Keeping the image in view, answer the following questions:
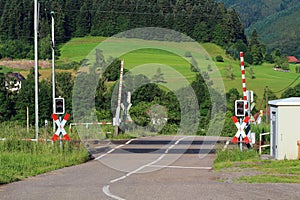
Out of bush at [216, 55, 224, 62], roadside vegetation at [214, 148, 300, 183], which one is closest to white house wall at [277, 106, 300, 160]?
roadside vegetation at [214, 148, 300, 183]

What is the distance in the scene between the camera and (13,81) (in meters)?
78.4

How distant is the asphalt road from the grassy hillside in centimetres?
5699

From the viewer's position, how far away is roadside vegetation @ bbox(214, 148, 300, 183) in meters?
15.4

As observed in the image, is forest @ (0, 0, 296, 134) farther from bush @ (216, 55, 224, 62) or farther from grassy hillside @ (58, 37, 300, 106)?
bush @ (216, 55, 224, 62)

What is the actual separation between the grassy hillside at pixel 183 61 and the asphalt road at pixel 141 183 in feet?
187

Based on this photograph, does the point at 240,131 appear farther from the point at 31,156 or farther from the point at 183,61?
the point at 183,61

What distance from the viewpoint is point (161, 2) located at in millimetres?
105125

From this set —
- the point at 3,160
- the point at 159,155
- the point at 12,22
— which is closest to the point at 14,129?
the point at 159,155

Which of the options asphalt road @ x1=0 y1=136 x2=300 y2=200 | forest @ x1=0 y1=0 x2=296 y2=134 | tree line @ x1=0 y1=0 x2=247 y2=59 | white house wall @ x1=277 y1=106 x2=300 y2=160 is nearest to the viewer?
asphalt road @ x1=0 y1=136 x2=300 y2=200

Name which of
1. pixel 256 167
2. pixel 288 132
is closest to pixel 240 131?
pixel 288 132

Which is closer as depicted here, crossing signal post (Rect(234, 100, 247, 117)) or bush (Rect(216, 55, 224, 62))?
crossing signal post (Rect(234, 100, 247, 117))

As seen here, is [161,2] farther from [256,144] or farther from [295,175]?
[295,175]

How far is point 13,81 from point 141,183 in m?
65.7

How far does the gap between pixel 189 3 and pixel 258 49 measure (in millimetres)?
14684
